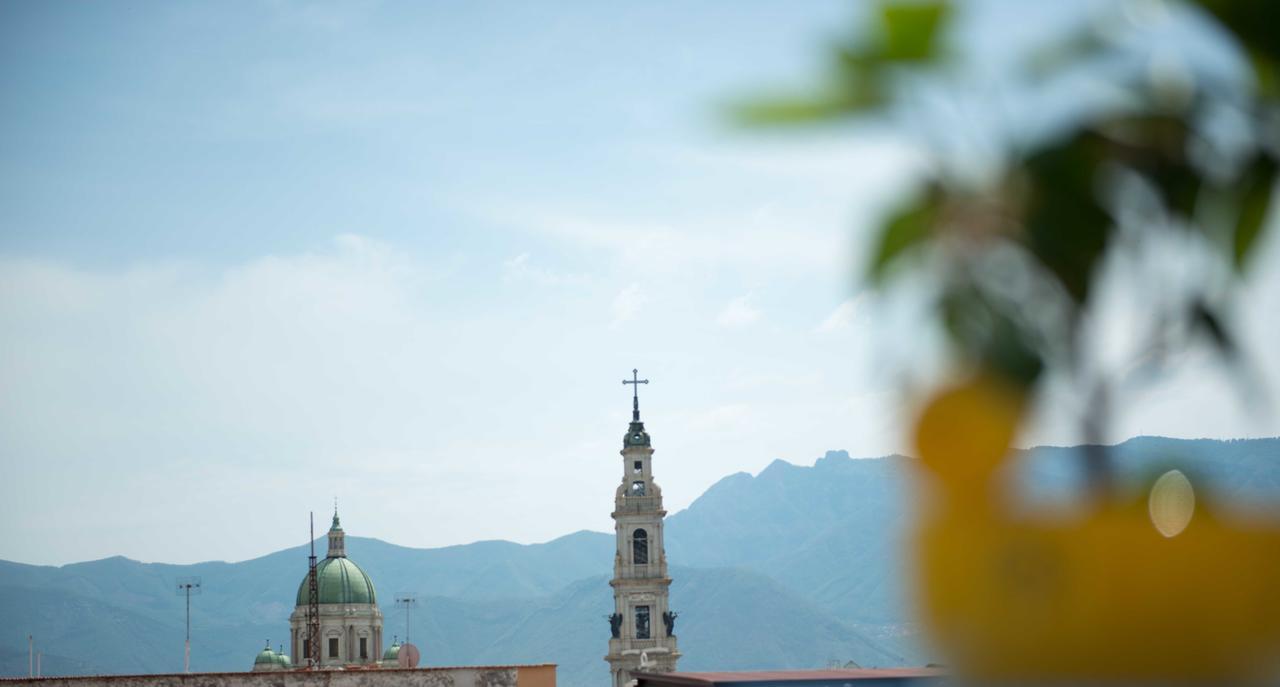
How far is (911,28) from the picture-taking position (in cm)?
169

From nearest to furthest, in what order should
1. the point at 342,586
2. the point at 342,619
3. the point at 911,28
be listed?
the point at 911,28
the point at 342,619
the point at 342,586

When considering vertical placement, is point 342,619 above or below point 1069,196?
above

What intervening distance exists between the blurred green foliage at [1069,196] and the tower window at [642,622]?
61.5 m

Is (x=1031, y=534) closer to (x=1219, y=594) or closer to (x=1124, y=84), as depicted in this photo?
(x=1219, y=594)

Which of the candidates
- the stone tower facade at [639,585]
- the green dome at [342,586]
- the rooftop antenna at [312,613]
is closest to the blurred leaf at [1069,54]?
the rooftop antenna at [312,613]

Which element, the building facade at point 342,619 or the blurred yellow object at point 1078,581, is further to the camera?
the building facade at point 342,619

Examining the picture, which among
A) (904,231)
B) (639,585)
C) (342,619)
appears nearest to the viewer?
(904,231)

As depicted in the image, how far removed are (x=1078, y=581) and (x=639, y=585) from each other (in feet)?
200

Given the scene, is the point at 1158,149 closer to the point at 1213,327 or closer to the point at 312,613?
the point at 1213,327

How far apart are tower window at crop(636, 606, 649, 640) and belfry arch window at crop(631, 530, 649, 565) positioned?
6.74 ft

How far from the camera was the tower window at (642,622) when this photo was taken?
62.2 m

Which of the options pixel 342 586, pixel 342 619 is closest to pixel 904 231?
pixel 342 619

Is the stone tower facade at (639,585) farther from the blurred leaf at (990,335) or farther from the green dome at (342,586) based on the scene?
the blurred leaf at (990,335)

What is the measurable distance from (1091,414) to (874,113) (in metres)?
0.46
